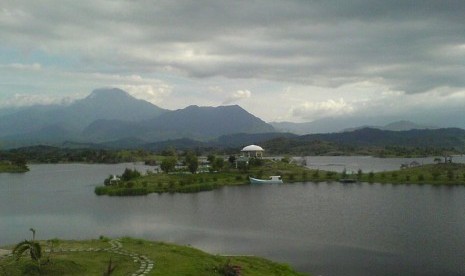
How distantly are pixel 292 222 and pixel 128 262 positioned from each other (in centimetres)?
2755

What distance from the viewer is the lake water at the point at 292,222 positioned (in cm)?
3406

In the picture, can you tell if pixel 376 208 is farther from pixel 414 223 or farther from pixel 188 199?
pixel 188 199

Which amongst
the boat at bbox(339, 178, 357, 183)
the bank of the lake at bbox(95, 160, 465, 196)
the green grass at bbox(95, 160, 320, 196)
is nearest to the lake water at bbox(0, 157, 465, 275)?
the green grass at bbox(95, 160, 320, 196)

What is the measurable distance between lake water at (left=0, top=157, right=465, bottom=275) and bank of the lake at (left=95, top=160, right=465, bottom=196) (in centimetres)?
569

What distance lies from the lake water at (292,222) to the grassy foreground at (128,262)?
23.5 feet

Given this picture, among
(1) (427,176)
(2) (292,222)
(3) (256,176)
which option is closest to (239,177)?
(3) (256,176)

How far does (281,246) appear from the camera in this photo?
37250 mm

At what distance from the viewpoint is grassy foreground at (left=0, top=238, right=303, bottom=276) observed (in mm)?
21047

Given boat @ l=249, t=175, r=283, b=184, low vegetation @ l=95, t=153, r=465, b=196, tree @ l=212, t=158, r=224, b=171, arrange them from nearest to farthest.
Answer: low vegetation @ l=95, t=153, r=465, b=196 < boat @ l=249, t=175, r=283, b=184 < tree @ l=212, t=158, r=224, b=171

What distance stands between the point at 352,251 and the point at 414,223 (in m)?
14.3

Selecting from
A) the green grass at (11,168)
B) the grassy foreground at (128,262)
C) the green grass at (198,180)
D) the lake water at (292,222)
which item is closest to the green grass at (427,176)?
the lake water at (292,222)

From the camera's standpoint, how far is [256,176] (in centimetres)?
10269

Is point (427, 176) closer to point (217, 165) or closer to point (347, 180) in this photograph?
point (347, 180)

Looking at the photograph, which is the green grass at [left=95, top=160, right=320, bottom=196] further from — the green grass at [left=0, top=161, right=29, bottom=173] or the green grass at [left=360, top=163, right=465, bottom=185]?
the green grass at [left=0, top=161, right=29, bottom=173]
